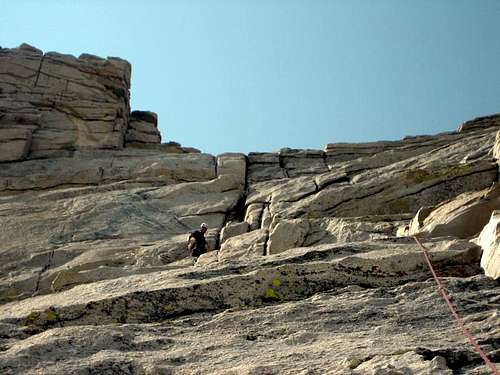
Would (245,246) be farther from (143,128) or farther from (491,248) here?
(143,128)

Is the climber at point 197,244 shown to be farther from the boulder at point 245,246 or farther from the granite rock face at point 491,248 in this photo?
the granite rock face at point 491,248

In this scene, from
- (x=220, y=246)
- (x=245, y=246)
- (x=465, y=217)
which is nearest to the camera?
(x=465, y=217)

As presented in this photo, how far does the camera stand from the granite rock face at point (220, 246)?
1174cm

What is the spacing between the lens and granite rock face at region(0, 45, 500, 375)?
462 inches

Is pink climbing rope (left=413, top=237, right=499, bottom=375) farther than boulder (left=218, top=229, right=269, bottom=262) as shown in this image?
No

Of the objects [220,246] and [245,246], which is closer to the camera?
[245,246]

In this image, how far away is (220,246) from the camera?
27.8 metres

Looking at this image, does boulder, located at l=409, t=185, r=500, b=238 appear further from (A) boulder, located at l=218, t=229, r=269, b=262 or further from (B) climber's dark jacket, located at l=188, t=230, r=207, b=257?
(B) climber's dark jacket, located at l=188, t=230, r=207, b=257

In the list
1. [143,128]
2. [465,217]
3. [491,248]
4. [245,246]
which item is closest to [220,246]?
[245,246]

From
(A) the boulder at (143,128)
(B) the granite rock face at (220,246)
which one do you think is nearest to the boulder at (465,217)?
(B) the granite rock face at (220,246)

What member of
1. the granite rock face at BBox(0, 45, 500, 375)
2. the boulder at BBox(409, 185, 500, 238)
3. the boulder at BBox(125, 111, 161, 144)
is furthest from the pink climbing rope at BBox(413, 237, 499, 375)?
the boulder at BBox(125, 111, 161, 144)

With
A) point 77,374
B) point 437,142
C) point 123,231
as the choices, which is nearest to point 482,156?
point 437,142

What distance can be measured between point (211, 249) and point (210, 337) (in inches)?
584

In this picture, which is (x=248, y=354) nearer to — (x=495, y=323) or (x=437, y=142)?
(x=495, y=323)
